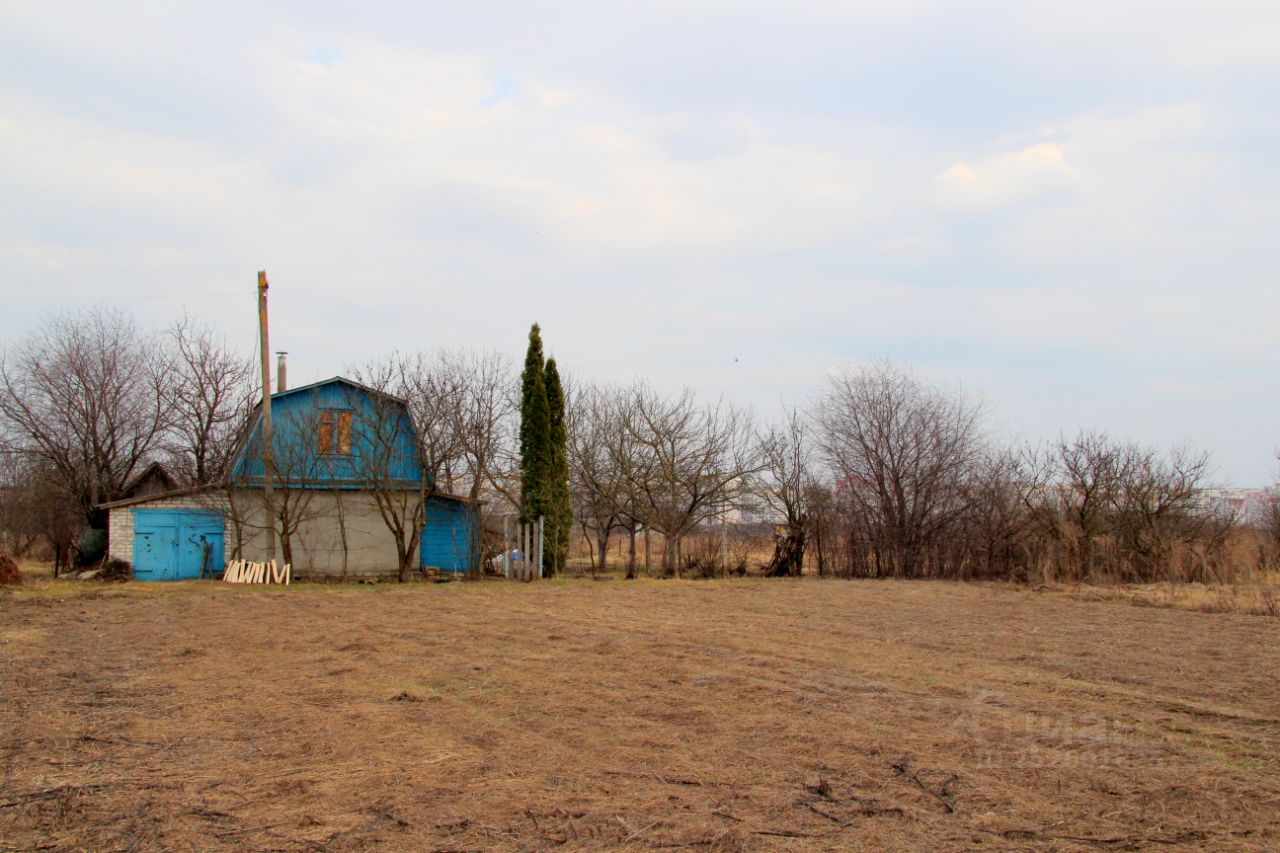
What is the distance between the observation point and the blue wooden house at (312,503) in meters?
22.8

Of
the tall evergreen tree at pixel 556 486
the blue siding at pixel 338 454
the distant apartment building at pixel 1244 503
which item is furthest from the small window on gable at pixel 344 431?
the distant apartment building at pixel 1244 503

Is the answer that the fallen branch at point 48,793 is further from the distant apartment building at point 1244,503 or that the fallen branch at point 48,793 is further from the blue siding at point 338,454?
the distant apartment building at point 1244,503

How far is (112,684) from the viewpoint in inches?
324

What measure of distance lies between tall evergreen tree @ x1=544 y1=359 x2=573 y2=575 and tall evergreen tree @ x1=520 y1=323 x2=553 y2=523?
0.19 meters

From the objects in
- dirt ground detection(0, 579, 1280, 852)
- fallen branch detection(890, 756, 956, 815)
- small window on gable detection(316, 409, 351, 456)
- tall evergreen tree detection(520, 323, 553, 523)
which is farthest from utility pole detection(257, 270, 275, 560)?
fallen branch detection(890, 756, 956, 815)

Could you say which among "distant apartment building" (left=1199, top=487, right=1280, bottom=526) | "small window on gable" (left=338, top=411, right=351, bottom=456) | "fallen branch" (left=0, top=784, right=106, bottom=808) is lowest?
"fallen branch" (left=0, top=784, right=106, bottom=808)

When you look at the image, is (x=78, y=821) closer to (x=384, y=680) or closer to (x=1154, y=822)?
(x=384, y=680)

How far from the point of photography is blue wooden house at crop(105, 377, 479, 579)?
22.8 m

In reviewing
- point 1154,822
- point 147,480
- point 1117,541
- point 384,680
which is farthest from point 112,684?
point 147,480

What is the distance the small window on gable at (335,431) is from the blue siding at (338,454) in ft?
0.44

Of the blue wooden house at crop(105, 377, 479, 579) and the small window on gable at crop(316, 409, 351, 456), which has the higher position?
the small window on gable at crop(316, 409, 351, 456)

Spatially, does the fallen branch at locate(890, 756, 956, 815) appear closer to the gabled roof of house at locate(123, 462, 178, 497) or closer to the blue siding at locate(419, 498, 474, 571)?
the blue siding at locate(419, 498, 474, 571)

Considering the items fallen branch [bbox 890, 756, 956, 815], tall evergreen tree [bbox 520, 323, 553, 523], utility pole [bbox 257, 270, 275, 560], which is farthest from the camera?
tall evergreen tree [bbox 520, 323, 553, 523]

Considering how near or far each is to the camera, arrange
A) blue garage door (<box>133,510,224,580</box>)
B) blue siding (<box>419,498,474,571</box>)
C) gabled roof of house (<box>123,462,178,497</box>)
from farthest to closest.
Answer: gabled roof of house (<box>123,462,178,497</box>) → blue siding (<box>419,498,474,571</box>) → blue garage door (<box>133,510,224,580</box>)
